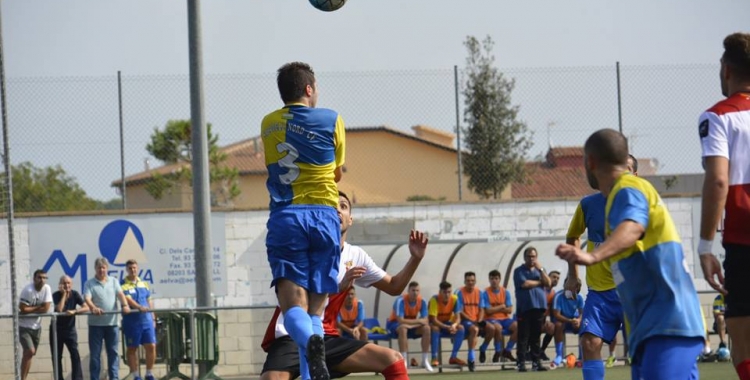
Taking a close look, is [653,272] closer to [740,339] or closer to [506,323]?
[740,339]

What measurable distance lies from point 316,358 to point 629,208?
1813 mm

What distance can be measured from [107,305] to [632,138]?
10.7 m

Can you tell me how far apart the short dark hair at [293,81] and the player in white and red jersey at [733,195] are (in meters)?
2.17

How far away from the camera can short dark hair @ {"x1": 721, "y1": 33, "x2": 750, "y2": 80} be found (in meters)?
6.32

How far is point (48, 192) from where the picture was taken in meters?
26.6

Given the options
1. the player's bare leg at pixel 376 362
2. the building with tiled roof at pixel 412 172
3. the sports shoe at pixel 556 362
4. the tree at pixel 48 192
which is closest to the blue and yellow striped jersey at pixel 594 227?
the player's bare leg at pixel 376 362

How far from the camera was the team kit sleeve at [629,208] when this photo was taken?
5.54 metres

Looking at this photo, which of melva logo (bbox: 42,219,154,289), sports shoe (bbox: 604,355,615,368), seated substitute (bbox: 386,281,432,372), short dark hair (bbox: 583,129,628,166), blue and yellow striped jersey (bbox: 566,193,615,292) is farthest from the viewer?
melva logo (bbox: 42,219,154,289)

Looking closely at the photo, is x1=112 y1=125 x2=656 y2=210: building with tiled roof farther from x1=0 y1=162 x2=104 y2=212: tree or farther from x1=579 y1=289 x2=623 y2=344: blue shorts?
x1=579 y1=289 x2=623 y2=344: blue shorts

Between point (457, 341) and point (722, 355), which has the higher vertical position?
point (457, 341)

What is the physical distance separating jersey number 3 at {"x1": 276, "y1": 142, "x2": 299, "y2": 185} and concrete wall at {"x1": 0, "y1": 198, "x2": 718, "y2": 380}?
14.0 metres

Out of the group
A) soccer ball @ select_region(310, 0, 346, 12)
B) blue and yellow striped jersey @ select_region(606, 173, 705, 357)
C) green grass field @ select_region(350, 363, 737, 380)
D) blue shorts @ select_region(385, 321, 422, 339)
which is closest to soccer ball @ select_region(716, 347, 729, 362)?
green grass field @ select_region(350, 363, 737, 380)

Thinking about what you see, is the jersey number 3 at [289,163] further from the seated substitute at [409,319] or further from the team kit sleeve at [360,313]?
the seated substitute at [409,319]

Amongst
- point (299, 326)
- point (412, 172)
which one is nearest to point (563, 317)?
point (299, 326)
